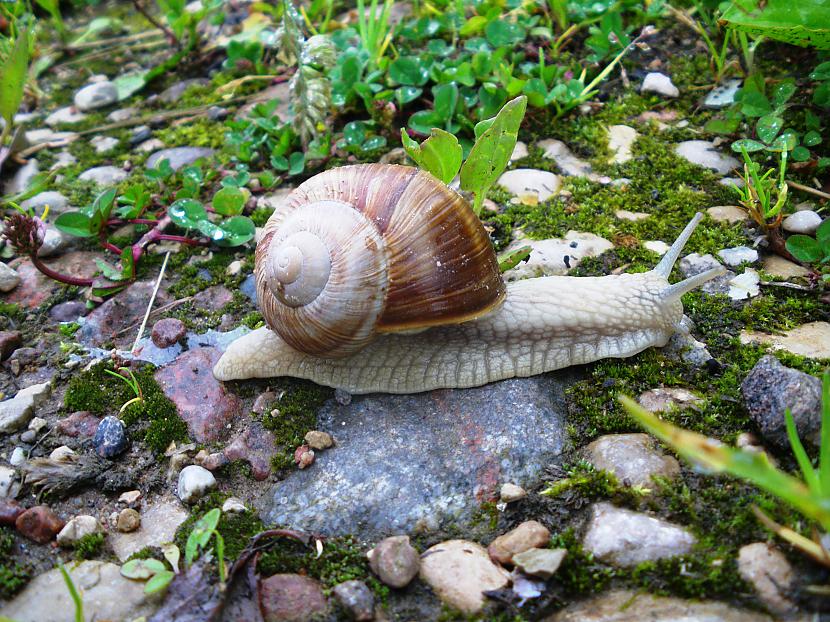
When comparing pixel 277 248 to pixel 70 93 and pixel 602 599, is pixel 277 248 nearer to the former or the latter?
pixel 602 599

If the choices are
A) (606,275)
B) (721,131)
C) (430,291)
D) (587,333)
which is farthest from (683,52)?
(430,291)

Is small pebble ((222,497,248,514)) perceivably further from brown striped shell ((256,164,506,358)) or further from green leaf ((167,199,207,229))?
green leaf ((167,199,207,229))

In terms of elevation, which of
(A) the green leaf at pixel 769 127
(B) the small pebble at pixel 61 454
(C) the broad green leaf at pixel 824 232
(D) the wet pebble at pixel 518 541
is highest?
(A) the green leaf at pixel 769 127

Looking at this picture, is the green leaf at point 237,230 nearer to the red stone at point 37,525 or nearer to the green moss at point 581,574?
the red stone at point 37,525

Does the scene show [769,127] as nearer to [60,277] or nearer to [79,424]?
[79,424]

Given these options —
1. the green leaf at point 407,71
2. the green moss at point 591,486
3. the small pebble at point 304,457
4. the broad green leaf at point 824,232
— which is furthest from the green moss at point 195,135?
the broad green leaf at point 824,232

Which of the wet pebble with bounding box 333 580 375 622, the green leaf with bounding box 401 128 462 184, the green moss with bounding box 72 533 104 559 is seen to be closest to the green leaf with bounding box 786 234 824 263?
the green leaf with bounding box 401 128 462 184

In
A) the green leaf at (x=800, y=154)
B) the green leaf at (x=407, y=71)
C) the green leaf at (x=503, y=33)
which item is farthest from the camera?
the green leaf at (x=503, y=33)
